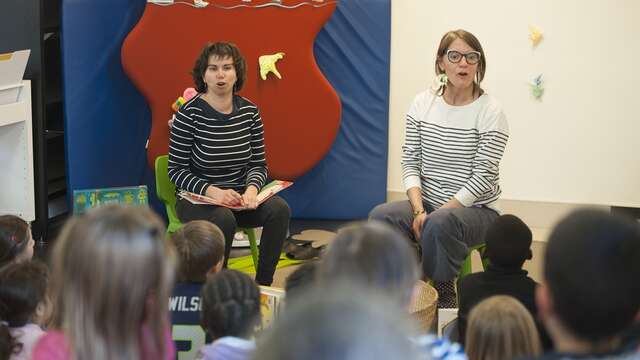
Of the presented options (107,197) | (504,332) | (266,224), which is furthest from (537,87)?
(504,332)

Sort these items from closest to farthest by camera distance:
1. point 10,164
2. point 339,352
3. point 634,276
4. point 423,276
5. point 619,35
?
point 339,352 < point 634,276 < point 423,276 < point 10,164 < point 619,35

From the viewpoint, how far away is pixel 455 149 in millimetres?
3635

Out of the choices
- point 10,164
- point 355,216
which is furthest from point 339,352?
point 355,216

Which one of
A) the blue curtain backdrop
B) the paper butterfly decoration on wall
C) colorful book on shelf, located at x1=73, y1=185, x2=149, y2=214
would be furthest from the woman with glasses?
colorful book on shelf, located at x1=73, y1=185, x2=149, y2=214

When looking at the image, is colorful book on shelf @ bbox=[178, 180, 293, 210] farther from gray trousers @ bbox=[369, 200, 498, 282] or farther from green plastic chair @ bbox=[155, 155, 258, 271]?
gray trousers @ bbox=[369, 200, 498, 282]

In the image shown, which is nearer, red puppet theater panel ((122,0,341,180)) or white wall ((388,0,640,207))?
red puppet theater panel ((122,0,341,180))

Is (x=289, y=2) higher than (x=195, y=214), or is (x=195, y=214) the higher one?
(x=289, y=2)

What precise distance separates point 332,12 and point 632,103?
1712 millimetres

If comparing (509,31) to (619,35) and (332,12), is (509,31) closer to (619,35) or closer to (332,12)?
(619,35)

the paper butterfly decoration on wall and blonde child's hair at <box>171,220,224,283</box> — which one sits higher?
the paper butterfly decoration on wall

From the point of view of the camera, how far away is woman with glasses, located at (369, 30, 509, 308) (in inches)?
137

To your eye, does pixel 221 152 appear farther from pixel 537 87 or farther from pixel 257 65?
pixel 537 87

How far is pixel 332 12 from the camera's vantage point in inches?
188

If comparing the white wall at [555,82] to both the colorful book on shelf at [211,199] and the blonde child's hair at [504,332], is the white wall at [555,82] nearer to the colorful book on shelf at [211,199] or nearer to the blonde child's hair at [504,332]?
the colorful book on shelf at [211,199]
